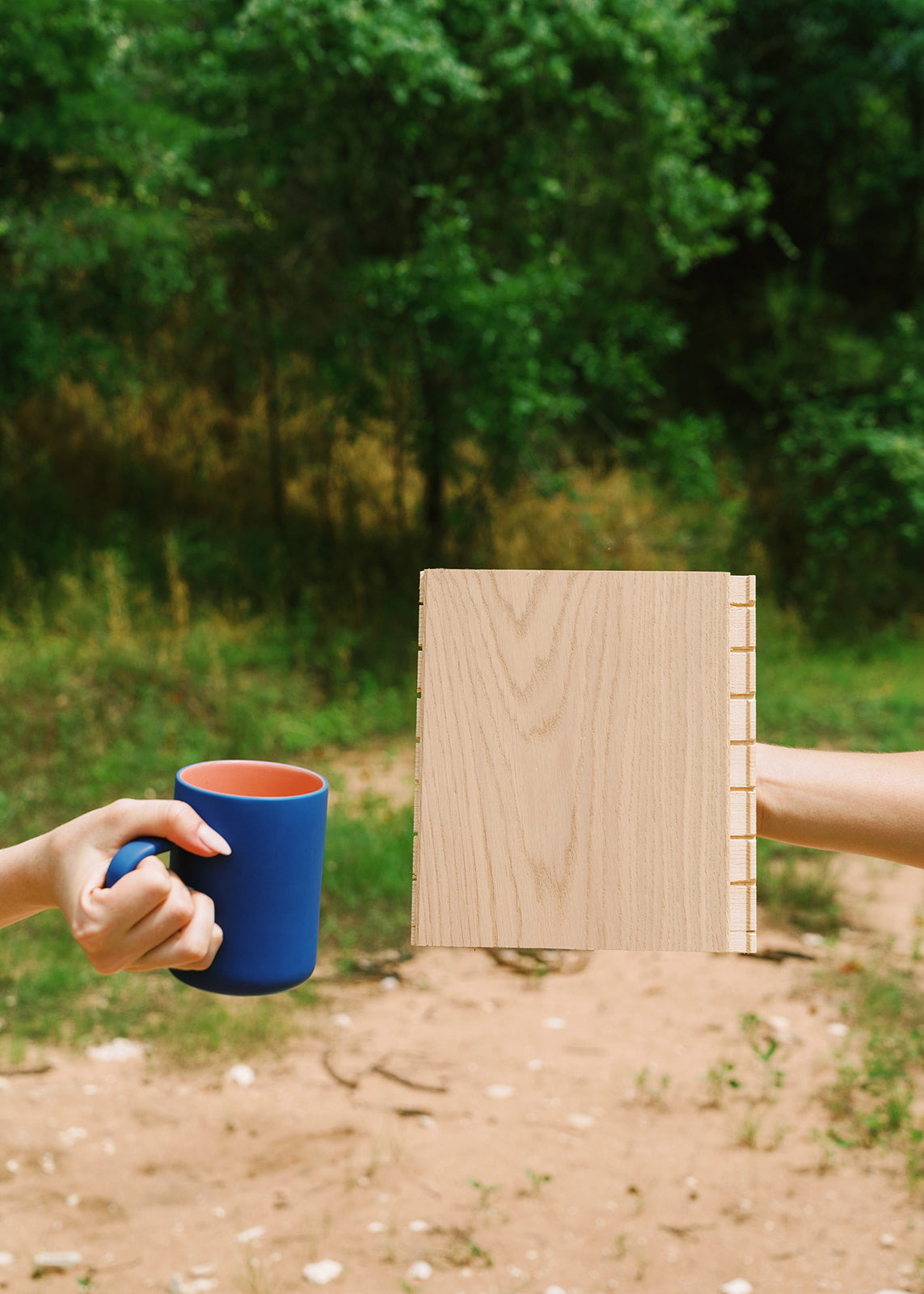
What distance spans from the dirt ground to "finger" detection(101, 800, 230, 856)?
165 cm

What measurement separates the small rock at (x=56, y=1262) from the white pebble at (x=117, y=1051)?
31.9 inches

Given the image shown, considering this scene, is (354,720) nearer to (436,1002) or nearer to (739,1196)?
(436,1002)

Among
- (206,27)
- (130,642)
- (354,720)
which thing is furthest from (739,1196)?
(206,27)

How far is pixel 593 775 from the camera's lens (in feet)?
2.77

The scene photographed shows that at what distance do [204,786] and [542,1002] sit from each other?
271 cm

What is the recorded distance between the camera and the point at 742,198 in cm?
730

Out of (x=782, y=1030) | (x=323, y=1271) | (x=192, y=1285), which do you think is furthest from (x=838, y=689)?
(x=192, y=1285)

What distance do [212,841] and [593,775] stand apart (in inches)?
12.3

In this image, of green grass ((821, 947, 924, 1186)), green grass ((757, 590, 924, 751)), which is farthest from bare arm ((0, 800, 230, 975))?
green grass ((757, 590, 924, 751))

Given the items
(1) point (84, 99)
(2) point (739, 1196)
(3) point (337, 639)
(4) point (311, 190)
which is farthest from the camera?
(4) point (311, 190)

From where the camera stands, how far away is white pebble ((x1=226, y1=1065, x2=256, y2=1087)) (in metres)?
3.01

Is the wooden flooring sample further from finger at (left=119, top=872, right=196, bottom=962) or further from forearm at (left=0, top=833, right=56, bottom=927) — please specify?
forearm at (left=0, top=833, right=56, bottom=927)

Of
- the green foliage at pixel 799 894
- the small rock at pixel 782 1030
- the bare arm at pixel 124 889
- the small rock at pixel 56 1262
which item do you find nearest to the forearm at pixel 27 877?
the bare arm at pixel 124 889

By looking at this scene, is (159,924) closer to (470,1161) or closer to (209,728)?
(470,1161)
